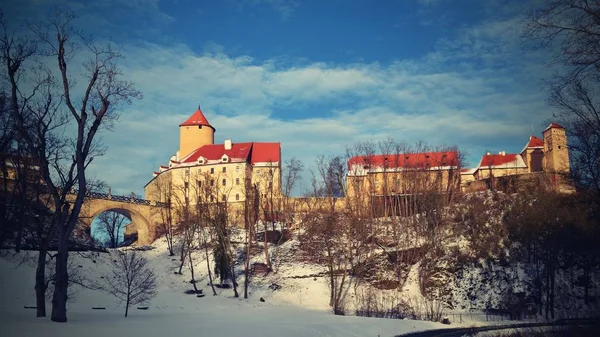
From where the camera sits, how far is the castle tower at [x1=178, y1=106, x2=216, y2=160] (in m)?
87.1

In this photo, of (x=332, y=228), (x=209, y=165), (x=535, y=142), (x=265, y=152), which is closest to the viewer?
(x=332, y=228)

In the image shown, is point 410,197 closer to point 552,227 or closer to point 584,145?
point 552,227

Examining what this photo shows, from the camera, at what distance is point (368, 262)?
47594 millimetres

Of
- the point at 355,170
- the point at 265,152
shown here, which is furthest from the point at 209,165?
the point at 355,170

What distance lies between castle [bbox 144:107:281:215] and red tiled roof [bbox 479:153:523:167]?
31.5 m

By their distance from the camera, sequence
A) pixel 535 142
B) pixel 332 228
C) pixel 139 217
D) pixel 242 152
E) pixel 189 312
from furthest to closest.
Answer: pixel 242 152 → pixel 535 142 → pixel 139 217 → pixel 332 228 → pixel 189 312

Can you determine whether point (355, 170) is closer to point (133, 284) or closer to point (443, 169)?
point (443, 169)

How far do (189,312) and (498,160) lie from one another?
56390 mm

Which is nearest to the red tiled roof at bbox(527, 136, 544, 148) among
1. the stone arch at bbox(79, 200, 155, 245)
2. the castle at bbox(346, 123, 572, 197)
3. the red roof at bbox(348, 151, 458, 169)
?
the castle at bbox(346, 123, 572, 197)

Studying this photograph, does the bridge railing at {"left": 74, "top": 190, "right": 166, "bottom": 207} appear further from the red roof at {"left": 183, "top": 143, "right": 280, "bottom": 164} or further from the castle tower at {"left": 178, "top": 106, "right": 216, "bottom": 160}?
the castle tower at {"left": 178, "top": 106, "right": 216, "bottom": 160}

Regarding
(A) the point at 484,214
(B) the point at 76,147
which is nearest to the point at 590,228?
(A) the point at 484,214

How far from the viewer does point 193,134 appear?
8762 centimetres

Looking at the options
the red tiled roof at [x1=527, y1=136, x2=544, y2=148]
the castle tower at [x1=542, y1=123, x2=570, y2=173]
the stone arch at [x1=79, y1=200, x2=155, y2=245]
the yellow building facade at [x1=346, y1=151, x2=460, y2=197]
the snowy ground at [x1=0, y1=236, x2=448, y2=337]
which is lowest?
the snowy ground at [x1=0, y1=236, x2=448, y2=337]

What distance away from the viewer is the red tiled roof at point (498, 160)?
73.1 m
